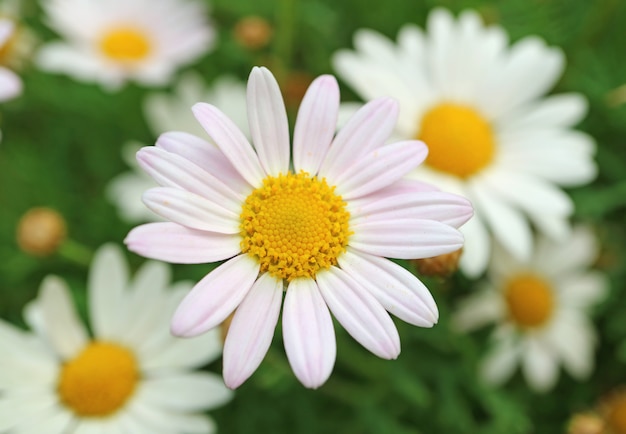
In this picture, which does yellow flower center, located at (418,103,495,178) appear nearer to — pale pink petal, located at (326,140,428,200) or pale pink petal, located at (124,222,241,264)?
pale pink petal, located at (326,140,428,200)

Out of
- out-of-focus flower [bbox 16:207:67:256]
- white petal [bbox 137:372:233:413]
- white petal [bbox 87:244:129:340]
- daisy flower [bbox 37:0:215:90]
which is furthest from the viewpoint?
daisy flower [bbox 37:0:215:90]

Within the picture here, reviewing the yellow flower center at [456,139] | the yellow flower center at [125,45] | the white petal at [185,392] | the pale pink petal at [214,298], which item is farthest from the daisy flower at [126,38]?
the pale pink petal at [214,298]

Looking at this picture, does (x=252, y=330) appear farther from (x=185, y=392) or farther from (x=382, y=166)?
(x=185, y=392)

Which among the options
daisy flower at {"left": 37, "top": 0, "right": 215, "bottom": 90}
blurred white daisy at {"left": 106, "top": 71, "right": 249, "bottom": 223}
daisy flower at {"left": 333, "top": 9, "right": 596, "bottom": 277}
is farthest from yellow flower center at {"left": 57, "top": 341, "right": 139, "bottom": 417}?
daisy flower at {"left": 37, "top": 0, "right": 215, "bottom": 90}

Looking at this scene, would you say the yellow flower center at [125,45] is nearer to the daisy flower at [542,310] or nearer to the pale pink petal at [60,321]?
the pale pink petal at [60,321]

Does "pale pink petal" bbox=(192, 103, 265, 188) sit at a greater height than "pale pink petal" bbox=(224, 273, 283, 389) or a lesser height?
greater

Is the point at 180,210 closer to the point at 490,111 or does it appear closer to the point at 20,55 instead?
the point at 490,111
